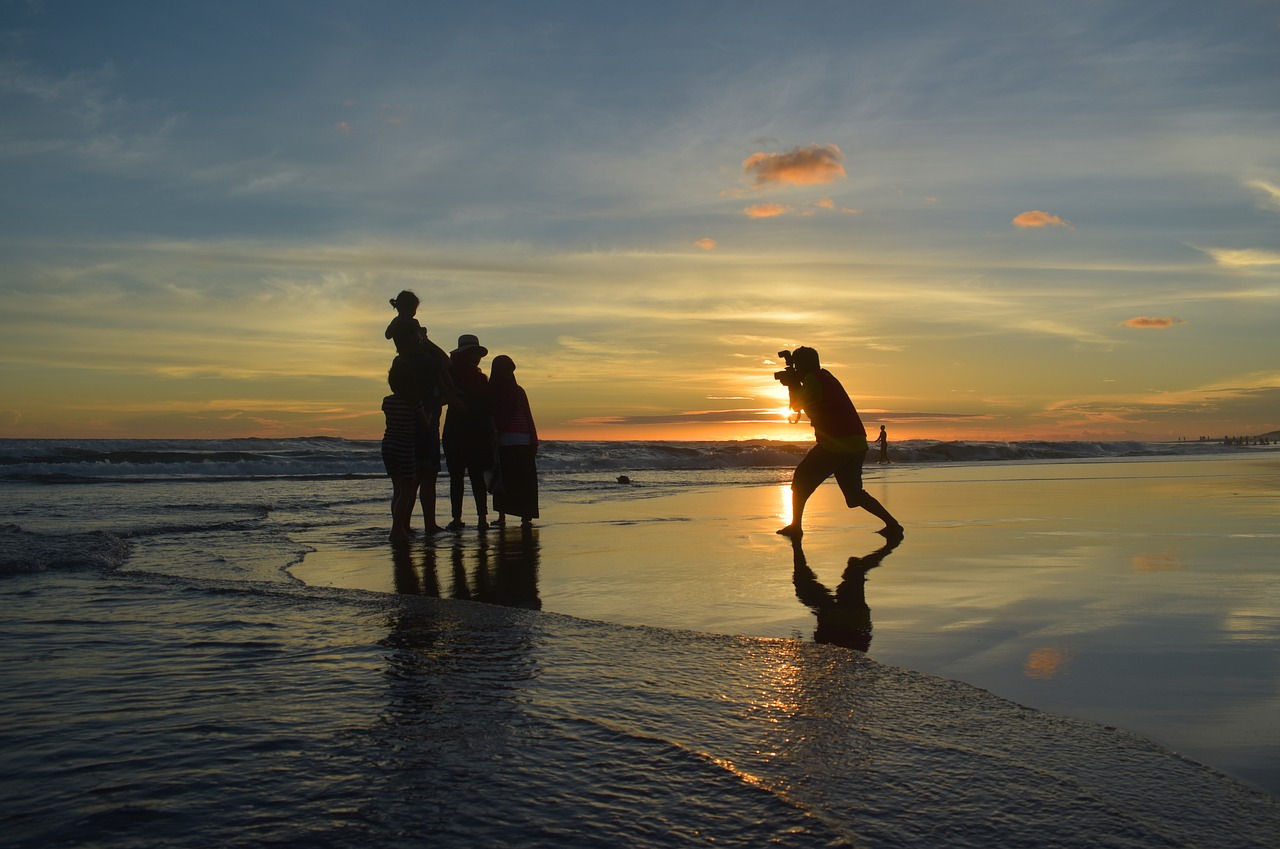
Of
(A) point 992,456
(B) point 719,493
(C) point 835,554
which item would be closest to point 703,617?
(C) point 835,554

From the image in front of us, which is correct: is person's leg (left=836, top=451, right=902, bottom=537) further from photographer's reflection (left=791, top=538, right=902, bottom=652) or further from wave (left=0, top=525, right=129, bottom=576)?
wave (left=0, top=525, right=129, bottom=576)

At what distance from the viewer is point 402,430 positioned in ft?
28.5

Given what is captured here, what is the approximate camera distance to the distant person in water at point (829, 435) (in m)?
8.77

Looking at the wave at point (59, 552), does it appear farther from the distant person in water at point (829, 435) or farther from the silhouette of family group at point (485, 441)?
the distant person in water at point (829, 435)

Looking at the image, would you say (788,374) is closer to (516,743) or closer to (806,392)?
(806,392)

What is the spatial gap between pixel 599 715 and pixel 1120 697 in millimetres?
1770

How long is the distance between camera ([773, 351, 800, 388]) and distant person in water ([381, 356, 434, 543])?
341cm

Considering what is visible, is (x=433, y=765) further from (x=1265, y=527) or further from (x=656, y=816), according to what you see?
(x=1265, y=527)

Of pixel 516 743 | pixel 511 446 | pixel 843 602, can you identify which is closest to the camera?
pixel 516 743

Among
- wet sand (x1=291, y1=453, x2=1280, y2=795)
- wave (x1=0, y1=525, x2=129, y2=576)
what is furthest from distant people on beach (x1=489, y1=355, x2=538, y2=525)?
wave (x1=0, y1=525, x2=129, y2=576)

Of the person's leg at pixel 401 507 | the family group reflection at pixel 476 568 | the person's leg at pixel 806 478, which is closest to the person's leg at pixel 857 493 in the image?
the person's leg at pixel 806 478

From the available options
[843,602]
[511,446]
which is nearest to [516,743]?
[843,602]

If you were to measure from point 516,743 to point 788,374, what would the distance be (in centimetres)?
680

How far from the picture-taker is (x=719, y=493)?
17578mm
